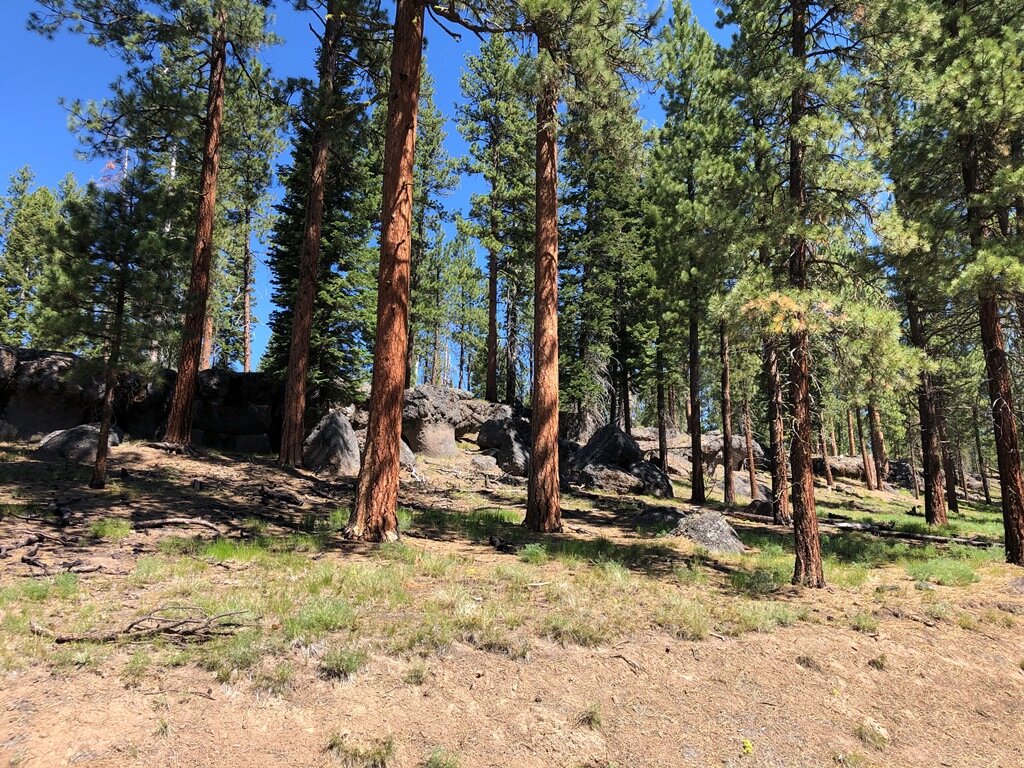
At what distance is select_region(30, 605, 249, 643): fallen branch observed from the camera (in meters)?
4.50

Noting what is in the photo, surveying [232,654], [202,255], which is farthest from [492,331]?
[232,654]

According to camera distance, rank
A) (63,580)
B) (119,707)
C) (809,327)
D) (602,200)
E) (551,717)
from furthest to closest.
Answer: (602,200), (809,327), (63,580), (551,717), (119,707)

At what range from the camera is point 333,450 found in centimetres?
1638

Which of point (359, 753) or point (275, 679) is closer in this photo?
point (359, 753)

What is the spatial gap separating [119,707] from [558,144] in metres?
13.6

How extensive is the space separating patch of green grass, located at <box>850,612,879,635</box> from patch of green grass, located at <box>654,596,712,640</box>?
71.3 inches

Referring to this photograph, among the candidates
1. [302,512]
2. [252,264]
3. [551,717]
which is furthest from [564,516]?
[252,264]

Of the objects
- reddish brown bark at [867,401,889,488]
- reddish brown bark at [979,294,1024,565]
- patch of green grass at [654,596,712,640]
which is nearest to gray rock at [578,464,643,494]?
reddish brown bark at [979,294,1024,565]

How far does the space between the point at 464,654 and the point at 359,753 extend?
152 centimetres

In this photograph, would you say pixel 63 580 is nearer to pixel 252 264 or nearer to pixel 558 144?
pixel 558 144

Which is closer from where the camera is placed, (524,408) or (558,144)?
(558,144)

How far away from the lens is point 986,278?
10000mm

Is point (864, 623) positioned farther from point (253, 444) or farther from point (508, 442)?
point (253, 444)

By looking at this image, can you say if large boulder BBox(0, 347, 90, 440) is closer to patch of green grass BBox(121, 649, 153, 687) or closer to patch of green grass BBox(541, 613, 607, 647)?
patch of green grass BBox(121, 649, 153, 687)
